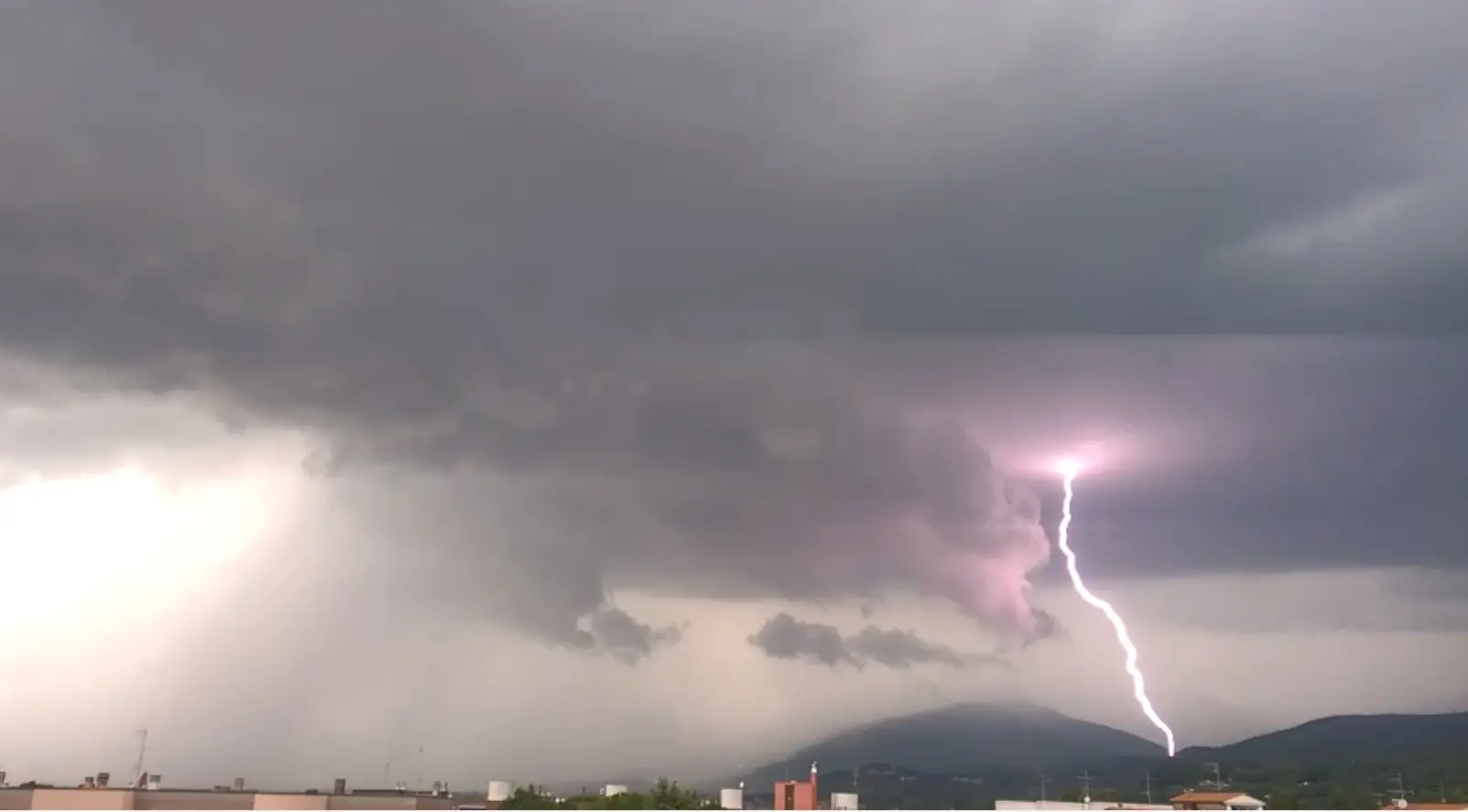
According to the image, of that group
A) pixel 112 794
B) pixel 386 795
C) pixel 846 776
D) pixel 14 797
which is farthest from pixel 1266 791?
pixel 14 797

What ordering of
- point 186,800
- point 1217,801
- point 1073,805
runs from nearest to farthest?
point 186,800 < point 1217,801 < point 1073,805

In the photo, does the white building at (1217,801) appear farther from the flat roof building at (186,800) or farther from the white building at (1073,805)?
the flat roof building at (186,800)

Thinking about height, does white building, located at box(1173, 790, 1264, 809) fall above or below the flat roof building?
above

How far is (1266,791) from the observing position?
13578 millimetres

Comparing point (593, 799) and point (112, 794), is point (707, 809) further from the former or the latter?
point (112, 794)

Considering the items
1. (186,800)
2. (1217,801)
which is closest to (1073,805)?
(1217,801)

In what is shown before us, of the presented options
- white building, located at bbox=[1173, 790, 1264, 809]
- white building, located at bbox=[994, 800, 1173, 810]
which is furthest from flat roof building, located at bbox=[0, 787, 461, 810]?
white building, located at bbox=[1173, 790, 1264, 809]

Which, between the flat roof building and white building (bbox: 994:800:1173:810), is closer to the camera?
the flat roof building

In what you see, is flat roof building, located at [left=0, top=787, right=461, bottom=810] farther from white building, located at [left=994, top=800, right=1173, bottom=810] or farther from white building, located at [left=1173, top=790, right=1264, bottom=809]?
white building, located at [left=1173, top=790, right=1264, bottom=809]

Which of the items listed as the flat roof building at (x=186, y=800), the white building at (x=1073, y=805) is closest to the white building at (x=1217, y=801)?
the white building at (x=1073, y=805)

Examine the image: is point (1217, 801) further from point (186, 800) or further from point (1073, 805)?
point (186, 800)

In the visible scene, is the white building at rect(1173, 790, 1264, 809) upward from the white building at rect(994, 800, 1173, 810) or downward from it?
upward

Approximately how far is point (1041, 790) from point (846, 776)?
11.6ft

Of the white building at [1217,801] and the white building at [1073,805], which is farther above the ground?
the white building at [1217,801]
